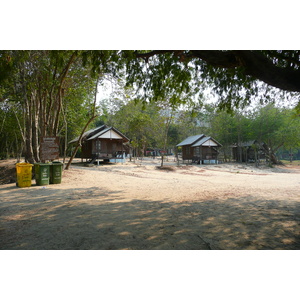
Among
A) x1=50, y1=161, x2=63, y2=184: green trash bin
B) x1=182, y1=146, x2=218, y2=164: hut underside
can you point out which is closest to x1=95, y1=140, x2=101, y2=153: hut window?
x1=50, y1=161, x2=63, y2=184: green trash bin

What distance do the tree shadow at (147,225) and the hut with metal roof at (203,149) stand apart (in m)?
23.3

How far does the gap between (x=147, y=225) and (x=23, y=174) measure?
7210 millimetres

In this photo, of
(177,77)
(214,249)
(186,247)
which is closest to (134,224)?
(186,247)

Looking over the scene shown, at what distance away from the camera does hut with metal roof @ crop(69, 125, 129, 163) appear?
22.6m

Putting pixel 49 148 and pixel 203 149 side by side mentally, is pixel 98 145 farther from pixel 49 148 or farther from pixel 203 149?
pixel 203 149

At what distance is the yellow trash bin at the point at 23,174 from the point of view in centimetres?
898

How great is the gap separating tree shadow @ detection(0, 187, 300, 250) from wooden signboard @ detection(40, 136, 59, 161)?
4173 mm

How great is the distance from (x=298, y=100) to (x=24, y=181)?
36.8ft

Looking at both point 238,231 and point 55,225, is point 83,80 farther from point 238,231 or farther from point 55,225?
point 238,231

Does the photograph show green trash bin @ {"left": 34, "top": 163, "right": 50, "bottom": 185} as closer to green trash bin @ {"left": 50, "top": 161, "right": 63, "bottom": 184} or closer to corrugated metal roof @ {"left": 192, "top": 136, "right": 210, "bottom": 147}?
green trash bin @ {"left": 50, "top": 161, "right": 63, "bottom": 184}

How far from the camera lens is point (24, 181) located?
9.02m

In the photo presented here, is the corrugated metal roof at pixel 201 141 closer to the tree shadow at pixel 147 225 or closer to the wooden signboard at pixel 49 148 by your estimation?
the wooden signboard at pixel 49 148

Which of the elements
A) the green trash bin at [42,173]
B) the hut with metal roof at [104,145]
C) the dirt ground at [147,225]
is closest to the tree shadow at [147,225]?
the dirt ground at [147,225]

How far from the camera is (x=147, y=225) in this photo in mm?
4203
